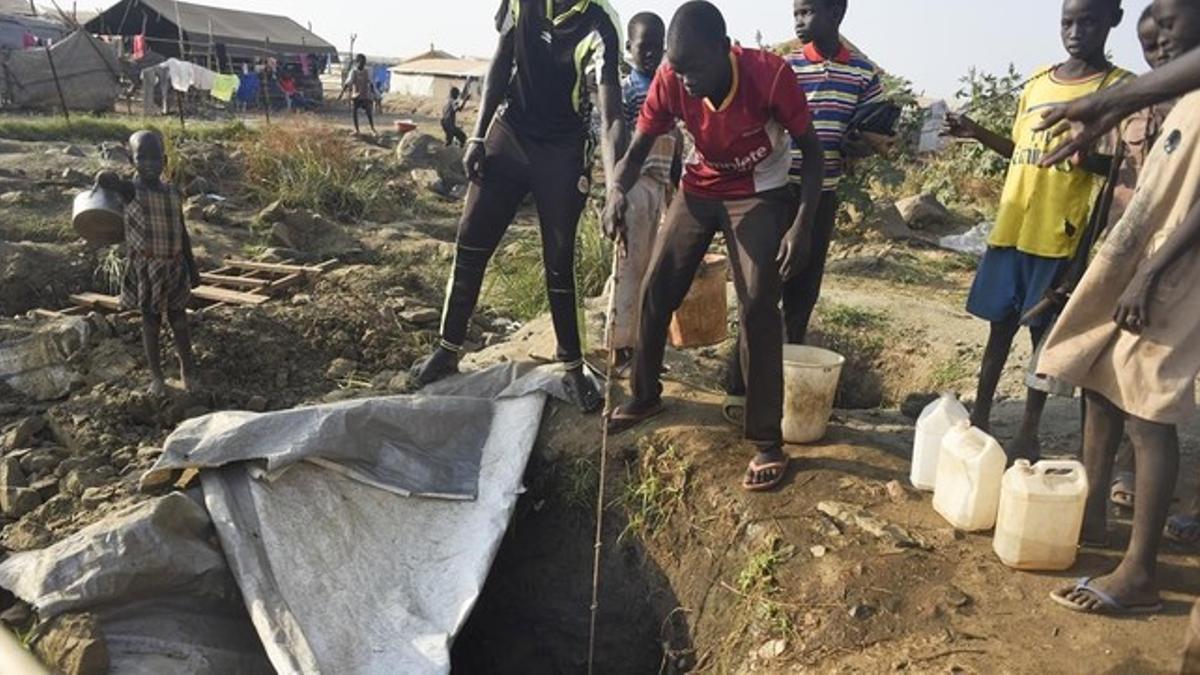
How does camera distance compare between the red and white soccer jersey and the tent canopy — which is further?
the tent canopy

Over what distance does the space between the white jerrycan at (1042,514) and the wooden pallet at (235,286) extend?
4469 mm

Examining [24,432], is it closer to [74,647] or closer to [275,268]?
[74,647]

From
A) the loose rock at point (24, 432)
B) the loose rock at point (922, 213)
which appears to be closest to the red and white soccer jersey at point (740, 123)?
the loose rock at point (24, 432)

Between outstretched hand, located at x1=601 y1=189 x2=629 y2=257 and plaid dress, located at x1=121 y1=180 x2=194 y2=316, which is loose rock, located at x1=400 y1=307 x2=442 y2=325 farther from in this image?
outstretched hand, located at x1=601 y1=189 x2=629 y2=257

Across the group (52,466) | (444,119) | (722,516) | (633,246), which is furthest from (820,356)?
(444,119)

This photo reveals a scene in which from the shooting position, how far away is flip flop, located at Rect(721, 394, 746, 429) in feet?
12.2

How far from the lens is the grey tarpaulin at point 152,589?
102 inches

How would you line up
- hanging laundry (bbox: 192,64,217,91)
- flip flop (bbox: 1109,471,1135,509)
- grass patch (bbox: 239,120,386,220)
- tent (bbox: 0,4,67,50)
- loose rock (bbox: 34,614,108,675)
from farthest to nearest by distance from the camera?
tent (bbox: 0,4,67,50) → hanging laundry (bbox: 192,64,217,91) → grass patch (bbox: 239,120,386,220) → flip flop (bbox: 1109,471,1135,509) → loose rock (bbox: 34,614,108,675)

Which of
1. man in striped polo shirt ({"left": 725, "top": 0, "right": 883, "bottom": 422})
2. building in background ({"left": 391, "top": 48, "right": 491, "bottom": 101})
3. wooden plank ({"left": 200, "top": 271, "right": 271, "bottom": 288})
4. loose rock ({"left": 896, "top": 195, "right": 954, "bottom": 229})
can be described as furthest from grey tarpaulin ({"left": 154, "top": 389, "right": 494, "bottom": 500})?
building in background ({"left": 391, "top": 48, "right": 491, "bottom": 101})

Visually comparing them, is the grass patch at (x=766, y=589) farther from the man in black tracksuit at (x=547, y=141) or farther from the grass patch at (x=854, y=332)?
the grass patch at (x=854, y=332)

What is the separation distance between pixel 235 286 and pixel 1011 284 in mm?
4981

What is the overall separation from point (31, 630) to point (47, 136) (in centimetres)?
1288

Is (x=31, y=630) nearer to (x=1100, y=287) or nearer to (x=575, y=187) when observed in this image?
(x=575, y=187)

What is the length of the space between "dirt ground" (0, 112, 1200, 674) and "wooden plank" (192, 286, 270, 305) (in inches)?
8.4
